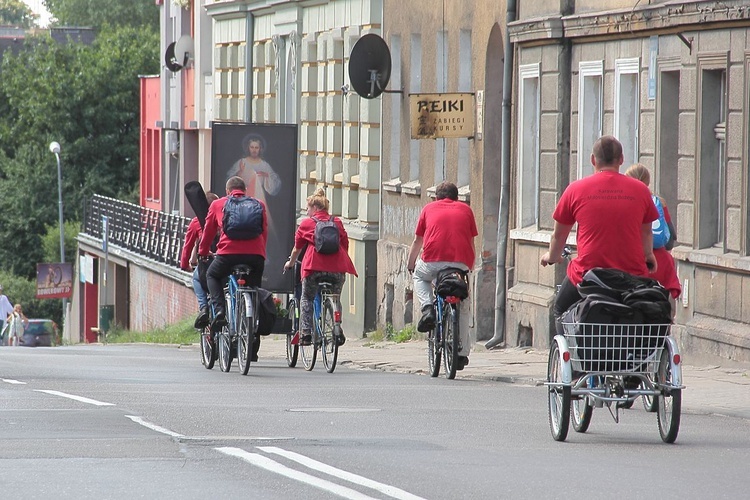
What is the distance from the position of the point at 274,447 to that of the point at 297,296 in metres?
8.35

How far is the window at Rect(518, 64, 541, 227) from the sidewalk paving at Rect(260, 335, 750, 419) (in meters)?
1.85

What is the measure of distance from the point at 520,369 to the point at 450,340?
182 centimetres

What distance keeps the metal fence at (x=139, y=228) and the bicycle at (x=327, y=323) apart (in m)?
26.2

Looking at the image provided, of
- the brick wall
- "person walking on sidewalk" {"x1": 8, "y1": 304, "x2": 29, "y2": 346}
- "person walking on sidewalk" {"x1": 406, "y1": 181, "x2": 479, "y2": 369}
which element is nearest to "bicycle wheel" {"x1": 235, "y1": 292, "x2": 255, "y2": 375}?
"person walking on sidewalk" {"x1": 406, "y1": 181, "x2": 479, "y2": 369}

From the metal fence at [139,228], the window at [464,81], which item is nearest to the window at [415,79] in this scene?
the window at [464,81]

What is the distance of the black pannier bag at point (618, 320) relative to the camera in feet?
35.9

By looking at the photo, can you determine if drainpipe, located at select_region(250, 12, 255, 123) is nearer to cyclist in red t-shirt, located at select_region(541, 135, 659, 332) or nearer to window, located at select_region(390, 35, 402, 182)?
window, located at select_region(390, 35, 402, 182)

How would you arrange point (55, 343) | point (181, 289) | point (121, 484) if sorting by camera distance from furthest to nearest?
1. point (55, 343)
2. point (181, 289)
3. point (121, 484)

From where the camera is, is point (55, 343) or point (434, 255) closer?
point (434, 255)

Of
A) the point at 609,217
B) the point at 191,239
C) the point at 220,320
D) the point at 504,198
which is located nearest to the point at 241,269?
the point at 220,320

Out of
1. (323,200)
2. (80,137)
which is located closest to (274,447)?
(323,200)

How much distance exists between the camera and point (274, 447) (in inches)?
425

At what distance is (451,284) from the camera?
16.9 metres

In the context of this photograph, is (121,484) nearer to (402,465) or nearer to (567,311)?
(402,465)
